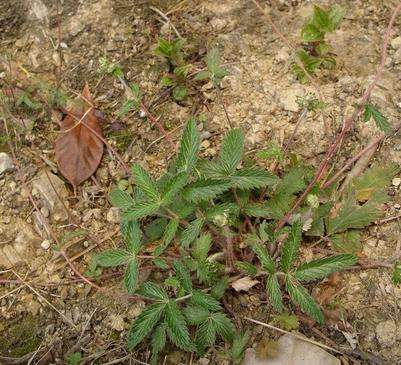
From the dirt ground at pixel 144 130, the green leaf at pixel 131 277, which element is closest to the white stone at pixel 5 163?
the dirt ground at pixel 144 130

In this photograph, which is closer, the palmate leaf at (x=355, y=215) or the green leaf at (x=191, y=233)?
the green leaf at (x=191, y=233)

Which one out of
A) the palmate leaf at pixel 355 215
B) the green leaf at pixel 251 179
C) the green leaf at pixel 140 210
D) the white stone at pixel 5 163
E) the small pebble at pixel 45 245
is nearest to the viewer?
the green leaf at pixel 140 210

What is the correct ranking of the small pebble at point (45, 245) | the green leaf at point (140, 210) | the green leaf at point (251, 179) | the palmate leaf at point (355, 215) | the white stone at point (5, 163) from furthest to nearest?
1. the white stone at point (5, 163)
2. the small pebble at point (45, 245)
3. the palmate leaf at point (355, 215)
4. the green leaf at point (251, 179)
5. the green leaf at point (140, 210)

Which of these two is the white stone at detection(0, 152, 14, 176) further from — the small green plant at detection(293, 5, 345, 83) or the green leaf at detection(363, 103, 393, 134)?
the green leaf at detection(363, 103, 393, 134)

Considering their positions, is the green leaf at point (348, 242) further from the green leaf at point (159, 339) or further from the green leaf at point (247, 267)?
the green leaf at point (159, 339)

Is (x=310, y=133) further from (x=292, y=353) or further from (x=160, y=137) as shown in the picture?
(x=292, y=353)

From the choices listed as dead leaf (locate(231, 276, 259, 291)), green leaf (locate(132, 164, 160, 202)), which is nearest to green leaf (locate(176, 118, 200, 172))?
green leaf (locate(132, 164, 160, 202))

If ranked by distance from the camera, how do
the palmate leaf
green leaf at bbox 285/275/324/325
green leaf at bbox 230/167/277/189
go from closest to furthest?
1. green leaf at bbox 285/275/324/325
2. green leaf at bbox 230/167/277/189
3. the palmate leaf
